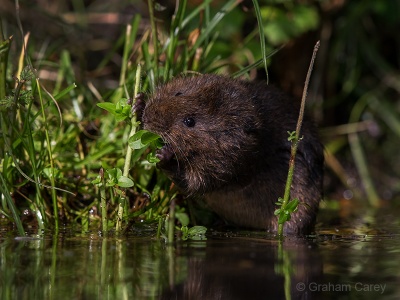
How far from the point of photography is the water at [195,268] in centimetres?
298

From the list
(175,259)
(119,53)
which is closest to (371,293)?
(175,259)

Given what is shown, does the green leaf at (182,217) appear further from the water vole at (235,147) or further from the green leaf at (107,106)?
the green leaf at (107,106)

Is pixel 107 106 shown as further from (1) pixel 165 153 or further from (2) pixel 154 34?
(2) pixel 154 34

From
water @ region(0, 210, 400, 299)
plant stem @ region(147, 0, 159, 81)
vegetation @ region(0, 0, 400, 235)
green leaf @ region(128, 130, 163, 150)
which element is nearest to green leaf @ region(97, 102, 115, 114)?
vegetation @ region(0, 0, 400, 235)

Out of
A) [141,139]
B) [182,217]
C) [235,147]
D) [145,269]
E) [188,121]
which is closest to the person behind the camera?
[145,269]

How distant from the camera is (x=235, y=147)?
4543 millimetres

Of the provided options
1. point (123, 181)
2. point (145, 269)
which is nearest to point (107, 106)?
point (123, 181)

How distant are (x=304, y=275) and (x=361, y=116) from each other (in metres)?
4.46

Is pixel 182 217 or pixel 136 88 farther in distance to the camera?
pixel 182 217

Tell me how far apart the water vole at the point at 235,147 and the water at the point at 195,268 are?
1.68 ft

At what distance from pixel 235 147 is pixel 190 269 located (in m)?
1.36

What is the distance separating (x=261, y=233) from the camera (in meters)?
4.73

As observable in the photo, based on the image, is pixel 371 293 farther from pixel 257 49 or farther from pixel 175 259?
pixel 257 49

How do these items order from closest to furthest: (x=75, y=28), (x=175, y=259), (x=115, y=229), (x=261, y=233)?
(x=175, y=259) → (x=115, y=229) → (x=261, y=233) → (x=75, y=28)
